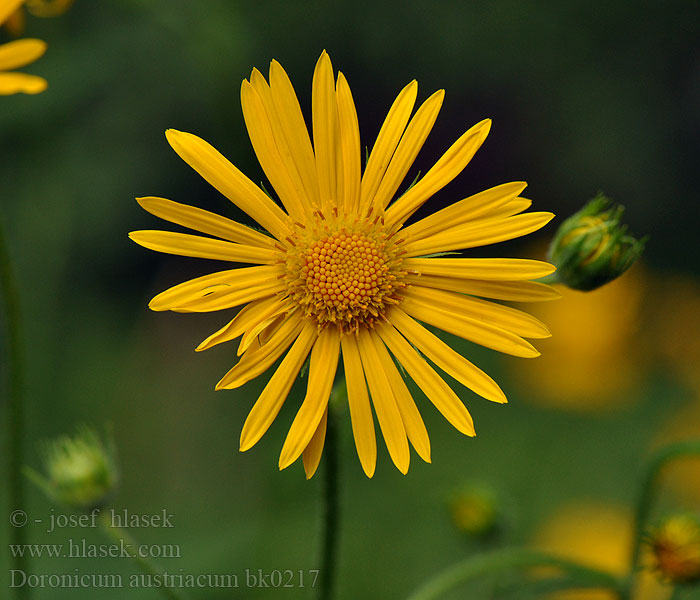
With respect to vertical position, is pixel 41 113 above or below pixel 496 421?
above

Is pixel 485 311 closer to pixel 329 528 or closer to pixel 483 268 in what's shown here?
pixel 483 268

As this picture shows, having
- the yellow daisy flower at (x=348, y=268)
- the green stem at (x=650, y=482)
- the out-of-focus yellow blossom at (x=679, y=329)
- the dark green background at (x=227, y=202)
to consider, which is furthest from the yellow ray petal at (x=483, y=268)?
the out-of-focus yellow blossom at (x=679, y=329)

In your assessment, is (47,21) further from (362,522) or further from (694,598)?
(694,598)

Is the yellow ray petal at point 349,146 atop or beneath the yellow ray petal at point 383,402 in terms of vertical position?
atop

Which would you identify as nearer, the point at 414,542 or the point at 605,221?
the point at 605,221

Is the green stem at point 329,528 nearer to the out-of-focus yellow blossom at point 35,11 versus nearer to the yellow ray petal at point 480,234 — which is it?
the yellow ray petal at point 480,234

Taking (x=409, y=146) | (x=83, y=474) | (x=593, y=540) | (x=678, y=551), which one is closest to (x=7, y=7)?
(x=409, y=146)

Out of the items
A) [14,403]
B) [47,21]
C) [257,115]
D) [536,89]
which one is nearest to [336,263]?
[257,115]
